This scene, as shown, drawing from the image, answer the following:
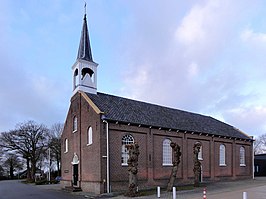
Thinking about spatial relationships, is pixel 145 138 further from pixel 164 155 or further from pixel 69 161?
pixel 69 161

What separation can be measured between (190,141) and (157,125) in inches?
239

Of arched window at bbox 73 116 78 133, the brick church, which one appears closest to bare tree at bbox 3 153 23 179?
the brick church

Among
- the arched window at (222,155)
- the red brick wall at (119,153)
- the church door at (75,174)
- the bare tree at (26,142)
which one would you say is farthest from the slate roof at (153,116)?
the bare tree at (26,142)

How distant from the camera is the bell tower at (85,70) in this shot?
28391 millimetres

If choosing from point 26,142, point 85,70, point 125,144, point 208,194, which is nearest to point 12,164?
point 26,142

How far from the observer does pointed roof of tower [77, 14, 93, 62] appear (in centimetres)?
2952

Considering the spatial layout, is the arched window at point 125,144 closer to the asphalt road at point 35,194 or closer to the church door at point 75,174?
the asphalt road at point 35,194

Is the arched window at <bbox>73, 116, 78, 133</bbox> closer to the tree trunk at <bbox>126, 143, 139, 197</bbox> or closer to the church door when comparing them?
the church door

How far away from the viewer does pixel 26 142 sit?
58.7 metres

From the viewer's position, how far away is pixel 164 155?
2892cm

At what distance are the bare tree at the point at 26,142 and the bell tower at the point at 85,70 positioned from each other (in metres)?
34.4

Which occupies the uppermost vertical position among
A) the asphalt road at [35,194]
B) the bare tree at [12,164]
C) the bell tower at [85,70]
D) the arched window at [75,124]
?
the bell tower at [85,70]

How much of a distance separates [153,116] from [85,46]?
412 inches

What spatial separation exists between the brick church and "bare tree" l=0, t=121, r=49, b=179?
95.4 ft
